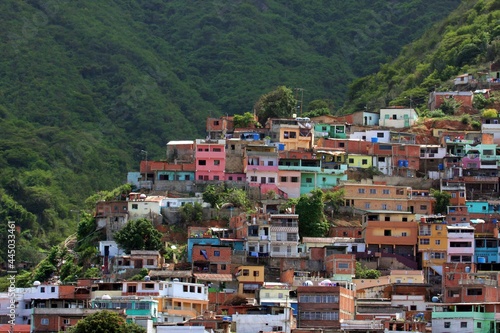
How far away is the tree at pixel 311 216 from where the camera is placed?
79.7 metres

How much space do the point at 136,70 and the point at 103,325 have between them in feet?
239

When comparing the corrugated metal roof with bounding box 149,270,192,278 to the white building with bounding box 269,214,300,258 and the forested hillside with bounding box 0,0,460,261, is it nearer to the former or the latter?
the white building with bounding box 269,214,300,258

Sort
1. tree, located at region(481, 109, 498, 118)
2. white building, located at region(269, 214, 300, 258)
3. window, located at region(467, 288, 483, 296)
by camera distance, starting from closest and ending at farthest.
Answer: window, located at region(467, 288, 483, 296), white building, located at region(269, 214, 300, 258), tree, located at region(481, 109, 498, 118)

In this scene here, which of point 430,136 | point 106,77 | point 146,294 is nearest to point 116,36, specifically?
point 106,77

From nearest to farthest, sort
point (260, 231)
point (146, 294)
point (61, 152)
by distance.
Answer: point (146, 294) → point (260, 231) → point (61, 152)

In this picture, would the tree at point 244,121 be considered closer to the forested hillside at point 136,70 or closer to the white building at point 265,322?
the forested hillside at point 136,70

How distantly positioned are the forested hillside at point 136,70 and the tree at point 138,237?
2261cm

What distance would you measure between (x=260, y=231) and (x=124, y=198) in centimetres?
887

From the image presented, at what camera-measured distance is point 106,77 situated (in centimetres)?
13100

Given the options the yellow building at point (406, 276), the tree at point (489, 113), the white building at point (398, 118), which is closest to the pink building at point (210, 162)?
the white building at point (398, 118)

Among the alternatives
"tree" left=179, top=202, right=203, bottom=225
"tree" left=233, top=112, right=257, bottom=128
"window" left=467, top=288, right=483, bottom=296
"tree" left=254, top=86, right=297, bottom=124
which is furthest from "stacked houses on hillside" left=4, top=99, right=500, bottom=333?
"tree" left=254, top=86, right=297, bottom=124

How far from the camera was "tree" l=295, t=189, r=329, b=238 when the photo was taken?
7969 cm

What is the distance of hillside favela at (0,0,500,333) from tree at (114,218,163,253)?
0.09 m

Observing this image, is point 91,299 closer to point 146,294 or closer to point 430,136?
point 146,294
